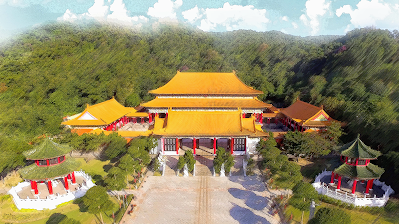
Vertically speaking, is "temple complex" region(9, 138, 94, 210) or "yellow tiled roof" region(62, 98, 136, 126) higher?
"yellow tiled roof" region(62, 98, 136, 126)

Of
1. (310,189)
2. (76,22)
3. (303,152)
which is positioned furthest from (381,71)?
(76,22)

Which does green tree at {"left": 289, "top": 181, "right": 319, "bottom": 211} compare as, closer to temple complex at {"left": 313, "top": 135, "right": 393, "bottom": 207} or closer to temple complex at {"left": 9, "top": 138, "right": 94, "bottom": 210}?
temple complex at {"left": 313, "top": 135, "right": 393, "bottom": 207}

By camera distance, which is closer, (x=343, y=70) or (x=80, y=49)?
(x=343, y=70)

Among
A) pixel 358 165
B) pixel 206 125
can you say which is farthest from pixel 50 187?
pixel 358 165

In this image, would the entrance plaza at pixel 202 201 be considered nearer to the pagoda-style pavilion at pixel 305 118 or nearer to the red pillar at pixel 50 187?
the red pillar at pixel 50 187

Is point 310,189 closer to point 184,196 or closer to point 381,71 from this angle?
point 184,196

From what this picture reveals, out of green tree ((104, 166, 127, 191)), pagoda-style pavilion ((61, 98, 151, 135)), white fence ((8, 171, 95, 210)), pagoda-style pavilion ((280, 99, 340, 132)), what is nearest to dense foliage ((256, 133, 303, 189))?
pagoda-style pavilion ((280, 99, 340, 132))
